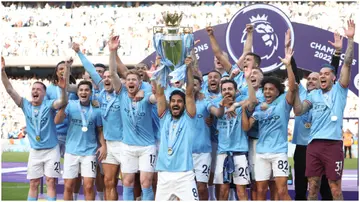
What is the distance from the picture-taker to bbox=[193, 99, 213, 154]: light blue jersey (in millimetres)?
8094

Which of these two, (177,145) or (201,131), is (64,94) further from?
(177,145)

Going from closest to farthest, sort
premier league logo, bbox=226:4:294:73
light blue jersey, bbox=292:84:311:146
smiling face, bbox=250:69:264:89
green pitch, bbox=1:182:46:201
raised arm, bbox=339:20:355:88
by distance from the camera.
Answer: raised arm, bbox=339:20:355:88 → smiling face, bbox=250:69:264:89 → light blue jersey, bbox=292:84:311:146 → green pitch, bbox=1:182:46:201 → premier league logo, bbox=226:4:294:73

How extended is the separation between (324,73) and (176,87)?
1.55 metres

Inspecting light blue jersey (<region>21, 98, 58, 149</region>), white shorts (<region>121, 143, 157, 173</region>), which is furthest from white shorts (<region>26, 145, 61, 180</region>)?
white shorts (<region>121, 143, 157, 173</region>)

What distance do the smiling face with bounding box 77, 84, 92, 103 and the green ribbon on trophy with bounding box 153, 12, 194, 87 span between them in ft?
4.96

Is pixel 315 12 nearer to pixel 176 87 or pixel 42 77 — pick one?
pixel 42 77

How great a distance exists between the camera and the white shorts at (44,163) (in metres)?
8.52

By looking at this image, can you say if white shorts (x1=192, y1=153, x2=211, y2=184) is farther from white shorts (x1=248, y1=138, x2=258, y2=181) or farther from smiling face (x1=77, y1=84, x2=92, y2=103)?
smiling face (x1=77, y1=84, x2=92, y2=103)

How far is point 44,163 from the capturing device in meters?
8.58

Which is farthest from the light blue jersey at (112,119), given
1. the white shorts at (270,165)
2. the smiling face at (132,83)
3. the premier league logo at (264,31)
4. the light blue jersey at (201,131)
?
the premier league logo at (264,31)

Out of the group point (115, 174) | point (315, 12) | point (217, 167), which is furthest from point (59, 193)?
point (315, 12)

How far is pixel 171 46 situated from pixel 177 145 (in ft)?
3.10

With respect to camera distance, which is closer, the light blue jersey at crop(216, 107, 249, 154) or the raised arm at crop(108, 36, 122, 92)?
the light blue jersey at crop(216, 107, 249, 154)

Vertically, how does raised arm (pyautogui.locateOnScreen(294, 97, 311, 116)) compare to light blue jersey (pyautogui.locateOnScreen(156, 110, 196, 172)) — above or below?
above
